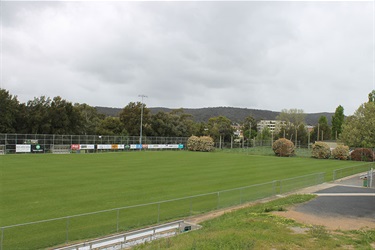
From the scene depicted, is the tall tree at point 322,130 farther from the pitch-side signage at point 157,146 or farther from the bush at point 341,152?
the bush at point 341,152

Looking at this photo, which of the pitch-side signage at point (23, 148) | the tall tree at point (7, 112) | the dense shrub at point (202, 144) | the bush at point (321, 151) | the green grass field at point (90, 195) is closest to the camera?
the green grass field at point (90, 195)

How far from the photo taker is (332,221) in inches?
700

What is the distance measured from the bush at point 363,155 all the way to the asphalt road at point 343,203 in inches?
1603

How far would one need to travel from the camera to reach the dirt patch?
55.0ft

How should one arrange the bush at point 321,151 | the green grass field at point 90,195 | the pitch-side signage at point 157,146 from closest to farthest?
the green grass field at point 90,195 < the bush at point 321,151 < the pitch-side signage at point 157,146

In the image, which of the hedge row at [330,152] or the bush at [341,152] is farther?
the bush at [341,152]

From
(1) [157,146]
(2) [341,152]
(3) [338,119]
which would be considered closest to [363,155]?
(2) [341,152]

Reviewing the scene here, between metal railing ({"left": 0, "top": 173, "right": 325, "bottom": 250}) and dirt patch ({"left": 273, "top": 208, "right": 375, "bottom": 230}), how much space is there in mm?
4599

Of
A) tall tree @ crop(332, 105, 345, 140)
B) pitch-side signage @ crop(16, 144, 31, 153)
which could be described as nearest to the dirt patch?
pitch-side signage @ crop(16, 144, 31, 153)

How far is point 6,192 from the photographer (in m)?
24.2

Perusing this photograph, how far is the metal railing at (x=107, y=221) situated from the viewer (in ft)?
47.4

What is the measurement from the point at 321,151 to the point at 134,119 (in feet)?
183

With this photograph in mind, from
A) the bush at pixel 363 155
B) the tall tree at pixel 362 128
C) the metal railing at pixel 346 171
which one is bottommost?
the metal railing at pixel 346 171

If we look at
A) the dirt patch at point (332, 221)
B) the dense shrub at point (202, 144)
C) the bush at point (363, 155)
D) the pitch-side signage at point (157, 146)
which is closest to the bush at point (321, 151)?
the bush at point (363, 155)
